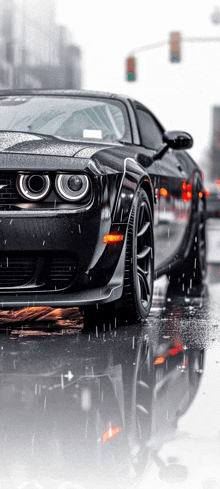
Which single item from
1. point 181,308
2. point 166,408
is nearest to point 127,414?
point 166,408

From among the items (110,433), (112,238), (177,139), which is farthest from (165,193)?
(110,433)

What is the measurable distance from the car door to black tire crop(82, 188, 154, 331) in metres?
0.41

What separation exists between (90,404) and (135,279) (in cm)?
165

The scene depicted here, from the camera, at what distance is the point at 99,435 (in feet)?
9.09

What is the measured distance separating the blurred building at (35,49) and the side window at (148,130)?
4919 centimetres

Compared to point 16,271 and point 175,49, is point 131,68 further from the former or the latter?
point 16,271

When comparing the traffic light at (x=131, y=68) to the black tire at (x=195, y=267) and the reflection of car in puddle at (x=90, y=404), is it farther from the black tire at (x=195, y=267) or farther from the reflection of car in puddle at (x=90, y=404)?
the reflection of car in puddle at (x=90, y=404)

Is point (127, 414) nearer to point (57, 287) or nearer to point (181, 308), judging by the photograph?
point (57, 287)

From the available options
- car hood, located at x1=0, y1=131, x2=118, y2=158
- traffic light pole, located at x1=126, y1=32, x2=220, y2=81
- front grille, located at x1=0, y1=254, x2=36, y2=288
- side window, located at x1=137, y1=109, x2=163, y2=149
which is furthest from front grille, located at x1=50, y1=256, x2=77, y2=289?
traffic light pole, located at x1=126, y1=32, x2=220, y2=81

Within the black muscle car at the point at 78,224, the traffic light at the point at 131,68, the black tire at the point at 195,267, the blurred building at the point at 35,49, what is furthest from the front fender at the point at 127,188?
the blurred building at the point at 35,49

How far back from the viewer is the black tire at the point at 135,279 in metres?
4.67

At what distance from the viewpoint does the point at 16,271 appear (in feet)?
14.3

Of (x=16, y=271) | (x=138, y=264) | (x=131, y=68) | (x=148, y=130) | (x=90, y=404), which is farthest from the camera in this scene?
(x=131, y=68)

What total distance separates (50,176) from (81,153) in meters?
0.22
